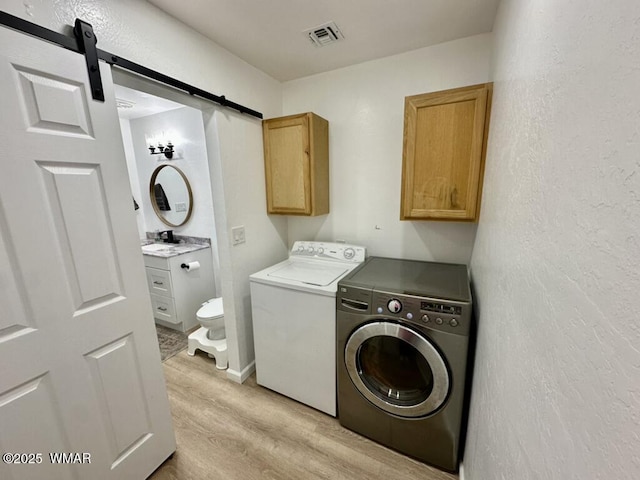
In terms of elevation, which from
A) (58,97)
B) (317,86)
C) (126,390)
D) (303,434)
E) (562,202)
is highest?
(317,86)

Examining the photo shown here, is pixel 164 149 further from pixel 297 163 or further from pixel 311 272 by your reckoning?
pixel 311 272

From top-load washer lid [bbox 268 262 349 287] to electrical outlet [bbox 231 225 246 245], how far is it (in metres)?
0.35

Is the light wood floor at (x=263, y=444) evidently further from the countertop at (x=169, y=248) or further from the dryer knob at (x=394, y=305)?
the countertop at (x=169, y=248)

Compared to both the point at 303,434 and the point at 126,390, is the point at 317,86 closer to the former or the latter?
the point at 126,390

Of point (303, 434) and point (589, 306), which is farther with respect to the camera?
point (303, 434)

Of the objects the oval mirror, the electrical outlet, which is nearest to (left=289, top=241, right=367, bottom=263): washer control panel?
the electrical outlet

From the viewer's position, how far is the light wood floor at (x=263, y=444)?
137 centimetres

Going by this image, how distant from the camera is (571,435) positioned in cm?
41

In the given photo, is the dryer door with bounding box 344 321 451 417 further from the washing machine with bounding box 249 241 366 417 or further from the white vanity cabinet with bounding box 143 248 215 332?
the white vanity cabinet with bounding box 143 248 215 332

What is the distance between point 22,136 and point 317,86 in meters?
1.83

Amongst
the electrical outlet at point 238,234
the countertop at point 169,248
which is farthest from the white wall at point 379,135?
the countertop at point 169,248

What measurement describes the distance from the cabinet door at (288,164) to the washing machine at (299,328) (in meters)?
0.52

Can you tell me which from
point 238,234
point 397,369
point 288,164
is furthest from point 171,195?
point 397,369

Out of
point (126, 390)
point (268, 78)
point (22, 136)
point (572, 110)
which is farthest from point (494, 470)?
point (268, 78)
